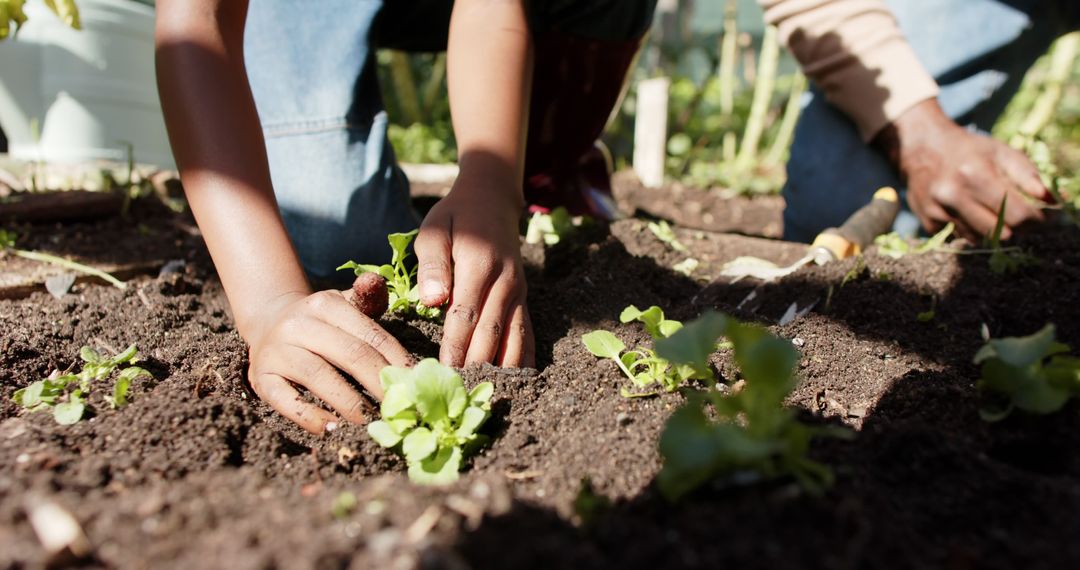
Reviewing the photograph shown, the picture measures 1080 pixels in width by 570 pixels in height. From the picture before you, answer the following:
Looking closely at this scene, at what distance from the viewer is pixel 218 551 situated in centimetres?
69

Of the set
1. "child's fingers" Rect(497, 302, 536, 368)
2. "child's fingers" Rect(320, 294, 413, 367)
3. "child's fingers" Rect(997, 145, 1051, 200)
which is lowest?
"child's fingers" Rect(997, 145, 1051, 200)

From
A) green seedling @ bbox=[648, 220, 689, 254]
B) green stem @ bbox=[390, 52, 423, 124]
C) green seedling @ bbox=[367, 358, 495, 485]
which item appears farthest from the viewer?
green stem @ bbox=[390, 52, 423, 124]

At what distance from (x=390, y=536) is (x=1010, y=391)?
32.2 inches

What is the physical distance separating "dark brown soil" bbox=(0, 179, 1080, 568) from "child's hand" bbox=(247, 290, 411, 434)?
4 centimetres

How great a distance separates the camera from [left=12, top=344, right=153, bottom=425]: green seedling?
112cm

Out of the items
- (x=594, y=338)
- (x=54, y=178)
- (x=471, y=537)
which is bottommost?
(x=54, y=178)

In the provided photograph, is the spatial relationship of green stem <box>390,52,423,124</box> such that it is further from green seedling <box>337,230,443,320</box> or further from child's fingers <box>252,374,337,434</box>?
child's fingers <box>252,374,337,434</box>

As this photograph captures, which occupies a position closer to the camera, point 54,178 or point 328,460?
point 328,460

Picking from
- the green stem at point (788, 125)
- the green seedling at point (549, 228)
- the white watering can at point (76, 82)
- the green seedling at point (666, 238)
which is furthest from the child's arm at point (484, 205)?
the green stem at point (788, 125)

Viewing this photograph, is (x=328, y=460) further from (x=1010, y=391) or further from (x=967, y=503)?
(x=1010, y=391)

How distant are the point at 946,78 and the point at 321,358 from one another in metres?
2.57

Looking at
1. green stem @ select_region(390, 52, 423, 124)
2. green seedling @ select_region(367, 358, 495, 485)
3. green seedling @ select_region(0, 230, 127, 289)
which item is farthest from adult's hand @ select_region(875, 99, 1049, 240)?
green stem @ select_region(390, 52, 423, 124)

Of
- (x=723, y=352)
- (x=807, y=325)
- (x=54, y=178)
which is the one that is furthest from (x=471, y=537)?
(x=54, y=178)

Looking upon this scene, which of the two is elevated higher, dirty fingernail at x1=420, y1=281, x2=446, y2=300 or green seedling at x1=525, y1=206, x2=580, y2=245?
dirty fingernail at x1=420, y1=281, x2=446, y2=300
